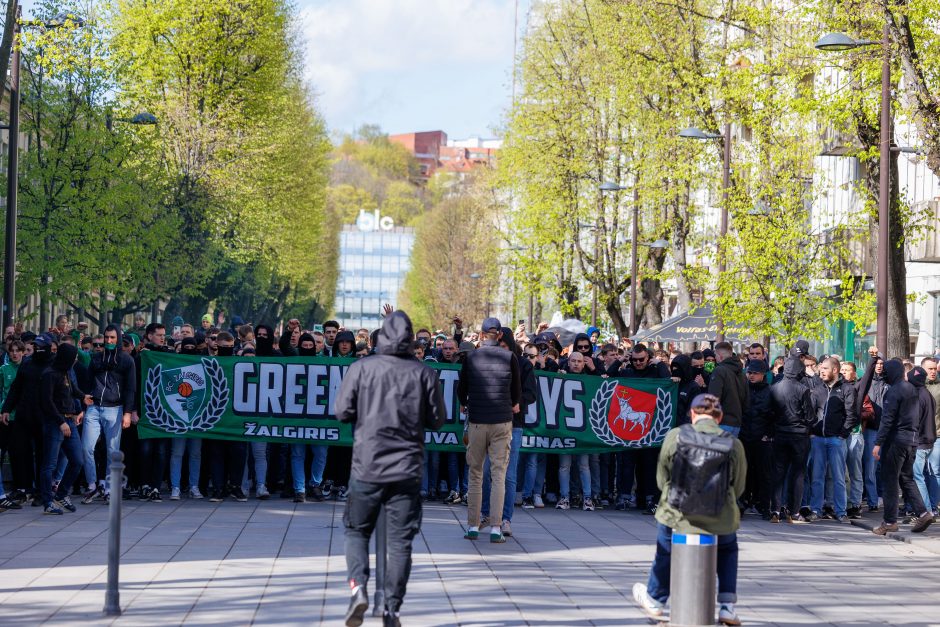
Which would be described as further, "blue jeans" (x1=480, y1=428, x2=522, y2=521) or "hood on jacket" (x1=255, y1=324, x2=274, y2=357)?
"hood on jacket" (x1=255, y1=324, x2=274, y2=357)

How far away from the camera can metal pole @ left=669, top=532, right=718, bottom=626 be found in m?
8.75

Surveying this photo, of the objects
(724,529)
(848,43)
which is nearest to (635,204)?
(848,43)

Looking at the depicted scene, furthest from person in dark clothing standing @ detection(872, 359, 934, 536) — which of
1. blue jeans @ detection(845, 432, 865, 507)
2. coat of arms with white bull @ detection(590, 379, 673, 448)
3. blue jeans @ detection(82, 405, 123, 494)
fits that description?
blue jeans @ detection(82, 405, 123, 494)

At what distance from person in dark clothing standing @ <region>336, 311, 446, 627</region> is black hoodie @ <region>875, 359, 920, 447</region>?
26.6ft

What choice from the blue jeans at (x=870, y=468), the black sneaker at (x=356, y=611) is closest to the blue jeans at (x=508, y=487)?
the black sneaker at (x=356, y=611)

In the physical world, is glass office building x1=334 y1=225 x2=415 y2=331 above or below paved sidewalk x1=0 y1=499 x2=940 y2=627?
above

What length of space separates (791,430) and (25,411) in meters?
8.48

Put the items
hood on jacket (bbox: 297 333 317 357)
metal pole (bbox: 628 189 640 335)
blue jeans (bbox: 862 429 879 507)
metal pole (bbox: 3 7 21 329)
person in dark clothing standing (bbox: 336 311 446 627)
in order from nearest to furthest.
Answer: person in dark clothing standing (bbox: 336 311 446 627), hood on jacket (bbox: 297 333 317 357), blue jeans (bbox: 862 429 879 507), metal pole (bbox: 3 7 21 329), metal pole (bbox: 628 189 640 335)

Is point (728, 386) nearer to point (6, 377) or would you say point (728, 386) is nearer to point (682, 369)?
point (682, 369)

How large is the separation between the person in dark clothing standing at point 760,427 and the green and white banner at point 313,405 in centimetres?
110

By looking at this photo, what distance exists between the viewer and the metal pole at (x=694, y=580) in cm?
875

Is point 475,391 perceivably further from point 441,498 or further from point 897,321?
point 897,321

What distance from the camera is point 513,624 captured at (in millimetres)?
9133

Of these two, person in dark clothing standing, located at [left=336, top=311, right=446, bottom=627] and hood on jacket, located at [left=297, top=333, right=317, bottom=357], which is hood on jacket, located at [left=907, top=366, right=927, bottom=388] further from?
person in dark clothing standing, located at [left=336, top=311, right=446, bottom=627]
